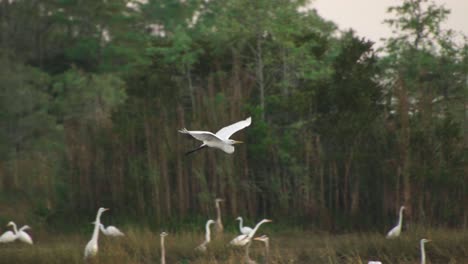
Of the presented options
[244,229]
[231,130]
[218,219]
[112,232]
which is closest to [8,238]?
[112,232]

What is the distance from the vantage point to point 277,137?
19484mm

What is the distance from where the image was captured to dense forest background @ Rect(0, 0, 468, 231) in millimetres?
17375

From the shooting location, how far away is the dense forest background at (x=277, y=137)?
57.0 ft

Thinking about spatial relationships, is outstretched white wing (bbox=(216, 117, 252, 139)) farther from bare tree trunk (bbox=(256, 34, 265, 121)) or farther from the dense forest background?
bare tree trunk (bbox=(256, 34, 265, 121))

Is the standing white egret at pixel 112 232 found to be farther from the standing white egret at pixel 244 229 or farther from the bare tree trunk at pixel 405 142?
the bare tree trunk at pixel 405 142

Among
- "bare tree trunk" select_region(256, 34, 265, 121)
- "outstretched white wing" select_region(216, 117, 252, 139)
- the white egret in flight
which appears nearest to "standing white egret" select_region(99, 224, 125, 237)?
the white egret in flight

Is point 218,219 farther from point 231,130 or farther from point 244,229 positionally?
point 231,130

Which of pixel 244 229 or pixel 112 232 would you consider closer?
pixel 244 229

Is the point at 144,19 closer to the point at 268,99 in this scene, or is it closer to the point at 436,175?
the point at 268,99

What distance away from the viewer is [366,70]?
63.0ft

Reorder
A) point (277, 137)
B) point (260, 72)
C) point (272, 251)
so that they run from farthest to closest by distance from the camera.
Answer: point (260, 72) → point (277, 137) → point (272, 251)

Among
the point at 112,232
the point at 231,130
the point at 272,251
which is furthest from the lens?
the point at 112,232

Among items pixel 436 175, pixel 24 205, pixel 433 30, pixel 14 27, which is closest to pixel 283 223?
pixel 436 175

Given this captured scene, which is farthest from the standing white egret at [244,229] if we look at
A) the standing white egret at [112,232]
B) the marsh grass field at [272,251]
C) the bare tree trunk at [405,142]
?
the bare tree trunk at [405,142]
